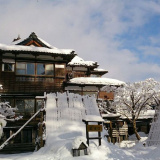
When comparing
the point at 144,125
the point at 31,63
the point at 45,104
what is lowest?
the point at 144,125

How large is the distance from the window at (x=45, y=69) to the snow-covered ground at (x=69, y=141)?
815 cm

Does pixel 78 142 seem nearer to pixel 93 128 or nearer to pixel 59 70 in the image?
pixel 93 128

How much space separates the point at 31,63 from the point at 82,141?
52.4 feet

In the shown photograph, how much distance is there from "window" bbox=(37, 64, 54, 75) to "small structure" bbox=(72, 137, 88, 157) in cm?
1529

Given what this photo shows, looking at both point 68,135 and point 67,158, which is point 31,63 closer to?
point 68,135

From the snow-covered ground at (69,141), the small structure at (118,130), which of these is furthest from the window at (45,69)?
the small structure at (118,130)

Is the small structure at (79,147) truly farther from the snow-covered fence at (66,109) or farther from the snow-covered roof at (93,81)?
the snow-covered roof at (93,81)

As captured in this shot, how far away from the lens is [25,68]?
1019 inches

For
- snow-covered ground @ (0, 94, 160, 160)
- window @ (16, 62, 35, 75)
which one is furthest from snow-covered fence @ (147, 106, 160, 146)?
window @ (16, 62, 35, 75)

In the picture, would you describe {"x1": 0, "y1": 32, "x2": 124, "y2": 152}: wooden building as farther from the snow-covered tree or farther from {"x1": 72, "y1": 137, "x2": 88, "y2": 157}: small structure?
{"x1": 72, "y1": 137, "x2": 88, "y2": 157}: small structure

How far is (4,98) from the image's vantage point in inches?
995

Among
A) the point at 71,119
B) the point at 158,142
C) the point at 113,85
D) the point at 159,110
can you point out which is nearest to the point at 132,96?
the point at 113,85

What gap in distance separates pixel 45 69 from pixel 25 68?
230 cm

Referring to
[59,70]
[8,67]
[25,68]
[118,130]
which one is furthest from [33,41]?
[118,130]
